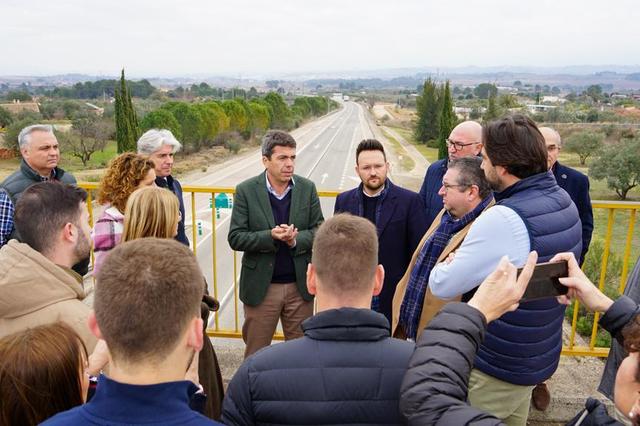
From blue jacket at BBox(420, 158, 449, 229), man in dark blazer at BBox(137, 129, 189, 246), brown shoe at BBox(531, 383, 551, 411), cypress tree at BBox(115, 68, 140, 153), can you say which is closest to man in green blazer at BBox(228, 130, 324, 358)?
man in dark blazer at BBox(137, 129, 189, 246)

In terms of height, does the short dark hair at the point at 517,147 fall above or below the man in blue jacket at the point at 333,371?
above

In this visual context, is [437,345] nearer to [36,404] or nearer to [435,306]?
[36,404]

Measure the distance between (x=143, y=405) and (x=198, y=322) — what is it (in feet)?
0.96

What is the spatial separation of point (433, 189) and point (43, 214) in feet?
9.81

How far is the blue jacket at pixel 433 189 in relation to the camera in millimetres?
4359

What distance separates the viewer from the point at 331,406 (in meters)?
1.68

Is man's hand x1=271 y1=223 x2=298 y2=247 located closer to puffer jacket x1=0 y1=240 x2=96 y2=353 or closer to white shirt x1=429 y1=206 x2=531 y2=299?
white shirt x1=429 y1=206 x2=531 y2=299

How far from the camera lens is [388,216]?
396cm

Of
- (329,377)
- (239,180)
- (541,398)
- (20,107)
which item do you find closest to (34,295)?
(329,377)

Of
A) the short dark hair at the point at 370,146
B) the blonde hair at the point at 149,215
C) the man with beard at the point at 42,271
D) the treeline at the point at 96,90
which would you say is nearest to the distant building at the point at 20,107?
the treeline at the point at 96,90

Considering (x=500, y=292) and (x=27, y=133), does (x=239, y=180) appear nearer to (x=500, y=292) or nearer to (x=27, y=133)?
(x=27, y=133)

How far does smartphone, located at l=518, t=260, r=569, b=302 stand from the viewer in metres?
1.89

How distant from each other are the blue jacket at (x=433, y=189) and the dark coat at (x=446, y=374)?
2767 mm

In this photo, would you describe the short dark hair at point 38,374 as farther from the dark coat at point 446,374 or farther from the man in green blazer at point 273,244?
the man in green blazer at point 273,244
